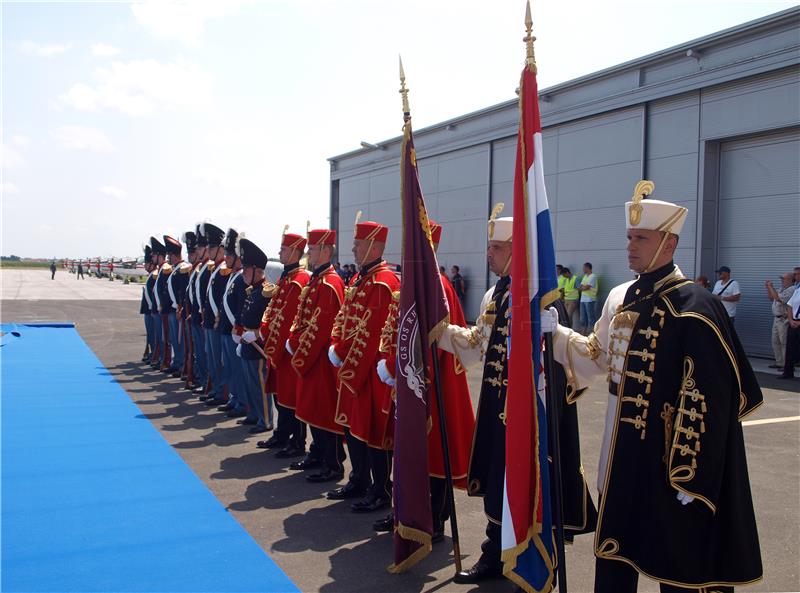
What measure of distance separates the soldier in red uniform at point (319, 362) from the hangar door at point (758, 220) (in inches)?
447

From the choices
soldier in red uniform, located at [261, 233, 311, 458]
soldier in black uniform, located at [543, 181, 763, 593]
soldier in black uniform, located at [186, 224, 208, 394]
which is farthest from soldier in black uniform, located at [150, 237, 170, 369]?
soldier in black uniform, located at [543, 181, 763, 593]

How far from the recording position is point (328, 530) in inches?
192

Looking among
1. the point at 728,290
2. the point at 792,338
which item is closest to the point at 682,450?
the point at 792,338

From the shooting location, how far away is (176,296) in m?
11.5

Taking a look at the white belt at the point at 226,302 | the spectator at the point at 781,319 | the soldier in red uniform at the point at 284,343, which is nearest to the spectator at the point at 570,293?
the spectator at the point at 781,319

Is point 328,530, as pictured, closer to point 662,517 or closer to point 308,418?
point 308,418

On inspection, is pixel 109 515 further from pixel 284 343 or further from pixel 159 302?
pixel 159 302

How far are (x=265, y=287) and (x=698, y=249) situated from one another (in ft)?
36.3

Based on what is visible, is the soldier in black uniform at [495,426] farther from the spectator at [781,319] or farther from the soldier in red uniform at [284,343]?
the spectator at [781,319]

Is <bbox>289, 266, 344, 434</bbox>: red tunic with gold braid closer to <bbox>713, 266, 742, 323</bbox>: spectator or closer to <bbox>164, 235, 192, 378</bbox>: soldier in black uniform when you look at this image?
<bbox>164, 235, 192, 378</bbox>: soldier in black uniform

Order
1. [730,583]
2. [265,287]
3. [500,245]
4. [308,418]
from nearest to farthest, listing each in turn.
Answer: [730,583]
[500,245]
[308,418]
[265,287]

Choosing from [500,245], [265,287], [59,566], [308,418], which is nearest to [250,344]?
[265,287]

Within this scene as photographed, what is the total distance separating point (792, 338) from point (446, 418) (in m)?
9.73

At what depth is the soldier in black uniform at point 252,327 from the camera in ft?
25.3
